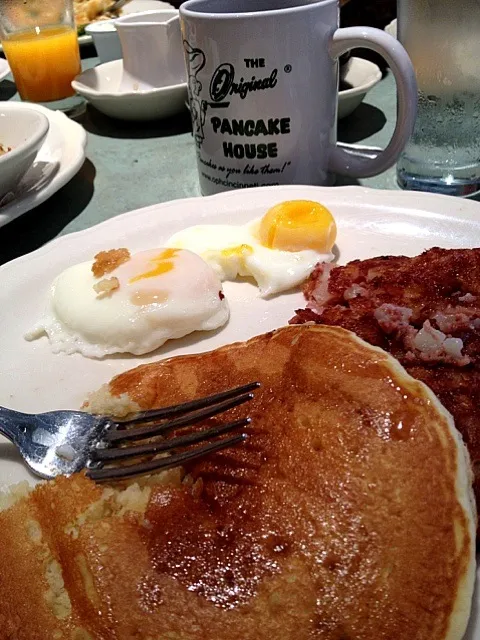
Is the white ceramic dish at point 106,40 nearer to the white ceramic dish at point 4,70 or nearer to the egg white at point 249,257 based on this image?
the white ceramic dish at point 4,70

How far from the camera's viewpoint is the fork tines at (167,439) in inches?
44.6

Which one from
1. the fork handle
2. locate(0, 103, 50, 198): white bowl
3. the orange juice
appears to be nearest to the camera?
the fork handle

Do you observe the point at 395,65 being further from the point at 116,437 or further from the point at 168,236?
the point at 116,437

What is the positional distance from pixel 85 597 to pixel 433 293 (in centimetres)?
112

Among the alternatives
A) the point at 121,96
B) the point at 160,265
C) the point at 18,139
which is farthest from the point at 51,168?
the point at 160,265

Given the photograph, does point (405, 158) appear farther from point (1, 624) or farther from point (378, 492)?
point (1, 624)

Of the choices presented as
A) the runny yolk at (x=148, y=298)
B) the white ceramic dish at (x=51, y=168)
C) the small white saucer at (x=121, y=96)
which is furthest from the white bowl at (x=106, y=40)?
the runny yolk at (x=148, y=298)

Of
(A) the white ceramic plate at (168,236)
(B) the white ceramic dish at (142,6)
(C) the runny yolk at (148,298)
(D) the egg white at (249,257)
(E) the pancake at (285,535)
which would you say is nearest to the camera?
(E) the pancake at (285,535)

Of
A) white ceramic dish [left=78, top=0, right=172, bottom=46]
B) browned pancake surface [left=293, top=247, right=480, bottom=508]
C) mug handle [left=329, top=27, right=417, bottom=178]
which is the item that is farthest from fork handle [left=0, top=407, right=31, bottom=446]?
white ceramic dish [left=78, top=0, right=172, bottom=46]

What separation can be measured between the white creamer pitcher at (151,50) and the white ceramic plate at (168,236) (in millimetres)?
1454

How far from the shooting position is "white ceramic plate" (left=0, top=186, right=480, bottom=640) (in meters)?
1.57

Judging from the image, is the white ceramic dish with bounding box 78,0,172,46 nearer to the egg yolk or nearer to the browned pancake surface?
the egg yolk

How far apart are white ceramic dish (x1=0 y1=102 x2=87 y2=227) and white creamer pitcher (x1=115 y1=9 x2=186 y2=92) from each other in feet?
1.98

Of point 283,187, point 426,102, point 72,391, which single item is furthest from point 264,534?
point 426,102
